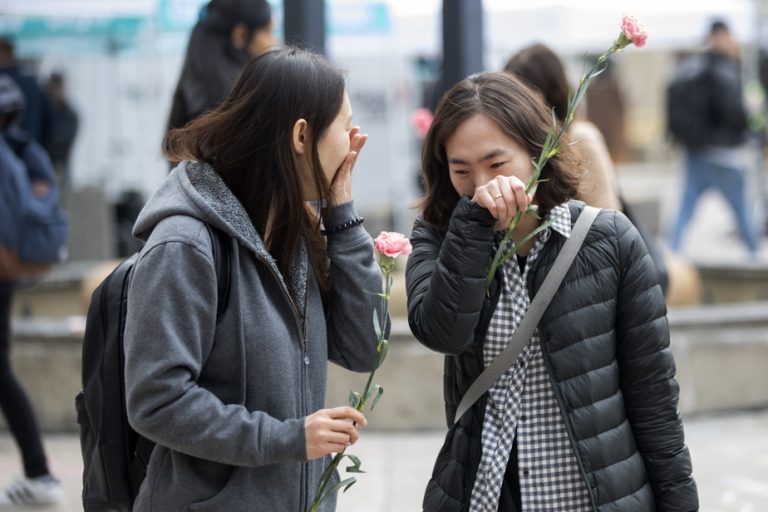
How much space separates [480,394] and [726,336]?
4.15m

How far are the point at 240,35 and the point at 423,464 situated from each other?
2.22m

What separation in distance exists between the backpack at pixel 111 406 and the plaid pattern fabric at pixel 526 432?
0.69m

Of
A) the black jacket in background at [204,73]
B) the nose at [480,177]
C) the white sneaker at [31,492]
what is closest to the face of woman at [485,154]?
the nose at [480,177]

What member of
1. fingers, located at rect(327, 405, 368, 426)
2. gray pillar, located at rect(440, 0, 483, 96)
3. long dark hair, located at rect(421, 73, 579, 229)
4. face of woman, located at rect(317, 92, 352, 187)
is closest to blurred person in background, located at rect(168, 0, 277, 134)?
gray pillar, located at rect(440, 0, 483, 96)

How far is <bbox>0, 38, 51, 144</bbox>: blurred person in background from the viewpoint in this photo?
420 inches

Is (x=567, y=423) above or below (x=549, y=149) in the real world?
below

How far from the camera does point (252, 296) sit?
2.33 m

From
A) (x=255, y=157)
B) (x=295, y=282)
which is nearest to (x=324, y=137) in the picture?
(x=255, y=157)

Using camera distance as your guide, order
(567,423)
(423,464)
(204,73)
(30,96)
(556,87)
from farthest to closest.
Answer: (30,96)
(423,464)
(204,73)
(556,87)
(567,423)

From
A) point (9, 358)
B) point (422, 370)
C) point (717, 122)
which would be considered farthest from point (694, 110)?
point (9, 358)

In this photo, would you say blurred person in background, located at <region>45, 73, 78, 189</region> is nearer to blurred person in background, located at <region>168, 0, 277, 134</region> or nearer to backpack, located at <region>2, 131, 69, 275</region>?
backpack, located at <region>2, 131, 69, 275</region>

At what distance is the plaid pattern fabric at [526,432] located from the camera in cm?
253

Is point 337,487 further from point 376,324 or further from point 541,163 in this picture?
point 541,163

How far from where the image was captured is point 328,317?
8.52ft
